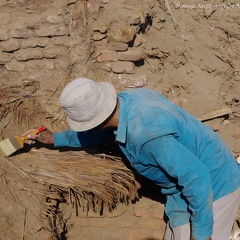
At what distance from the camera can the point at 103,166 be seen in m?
3.52

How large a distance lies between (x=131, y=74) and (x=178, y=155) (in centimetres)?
128

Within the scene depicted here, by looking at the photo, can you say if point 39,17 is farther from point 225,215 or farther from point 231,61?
point 225,215

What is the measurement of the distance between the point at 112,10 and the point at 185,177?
1623mm

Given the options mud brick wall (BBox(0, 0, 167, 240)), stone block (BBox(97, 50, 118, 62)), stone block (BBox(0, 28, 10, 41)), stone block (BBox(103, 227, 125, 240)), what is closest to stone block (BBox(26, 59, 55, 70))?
mud brick wall (BBox(0, 0, 167, 240))

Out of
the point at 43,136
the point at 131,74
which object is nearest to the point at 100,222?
the point at 43,136

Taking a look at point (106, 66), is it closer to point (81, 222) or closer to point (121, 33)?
point (121, 33)

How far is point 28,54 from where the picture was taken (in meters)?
3.66

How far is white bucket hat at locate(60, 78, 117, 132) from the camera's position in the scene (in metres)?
2.59

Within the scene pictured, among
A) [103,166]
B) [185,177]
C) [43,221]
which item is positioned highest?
[185,177]

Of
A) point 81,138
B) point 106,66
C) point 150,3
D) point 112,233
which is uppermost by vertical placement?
point 150,3

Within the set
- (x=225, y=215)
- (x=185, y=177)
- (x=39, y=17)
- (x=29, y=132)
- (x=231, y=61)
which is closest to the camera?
(x=185, y=177)

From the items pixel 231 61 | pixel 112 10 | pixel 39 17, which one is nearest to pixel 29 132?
pixel 39 17

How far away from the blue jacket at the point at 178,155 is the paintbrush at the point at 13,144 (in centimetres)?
89

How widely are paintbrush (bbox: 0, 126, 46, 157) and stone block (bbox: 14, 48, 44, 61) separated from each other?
599 millimetres
